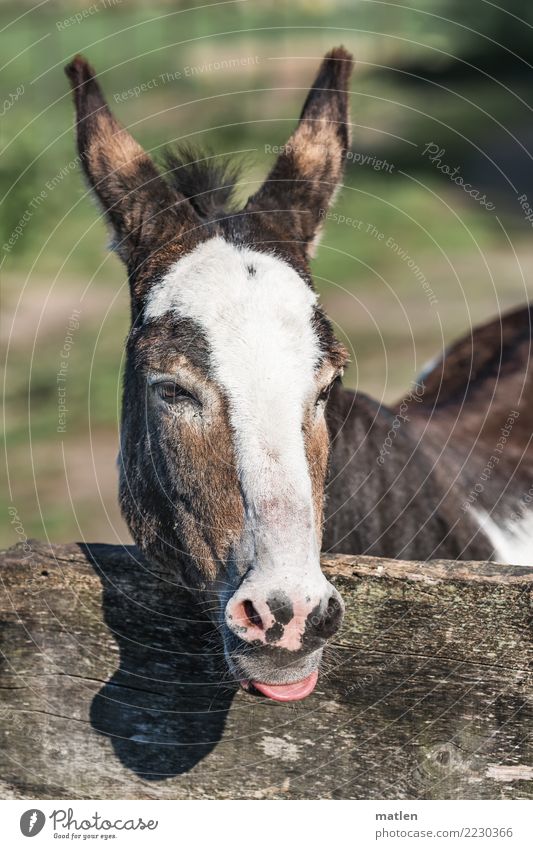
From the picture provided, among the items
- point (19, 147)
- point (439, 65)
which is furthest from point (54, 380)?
point (439, 65)

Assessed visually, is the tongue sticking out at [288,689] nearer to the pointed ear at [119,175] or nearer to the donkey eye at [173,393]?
the donkey eye at [173,393]

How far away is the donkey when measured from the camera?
2494 millimetres

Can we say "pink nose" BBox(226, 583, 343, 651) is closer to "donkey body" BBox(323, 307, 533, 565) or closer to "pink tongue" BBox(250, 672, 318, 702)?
"pink tongue" BBox(250, 672, 318, 702)

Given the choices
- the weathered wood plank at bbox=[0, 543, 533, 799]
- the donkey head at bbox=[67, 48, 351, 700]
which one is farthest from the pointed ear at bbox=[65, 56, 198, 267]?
the weathered wood plank at bbox=[0, 543, 533, 799]

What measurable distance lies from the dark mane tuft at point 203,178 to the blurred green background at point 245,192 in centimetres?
20

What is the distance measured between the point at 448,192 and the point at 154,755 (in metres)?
16.2

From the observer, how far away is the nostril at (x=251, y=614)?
2.44 meters

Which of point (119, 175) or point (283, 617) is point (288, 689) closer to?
point (283, 617)

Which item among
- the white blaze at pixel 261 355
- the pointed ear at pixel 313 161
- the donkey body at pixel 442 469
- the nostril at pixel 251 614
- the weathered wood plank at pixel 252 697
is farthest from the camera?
the donkey body at pixel 442 469

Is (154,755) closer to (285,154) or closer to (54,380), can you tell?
(285,154)

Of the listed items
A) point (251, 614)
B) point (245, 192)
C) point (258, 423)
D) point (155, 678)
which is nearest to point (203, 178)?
point (258, 423)

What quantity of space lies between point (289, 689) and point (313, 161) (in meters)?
1.96

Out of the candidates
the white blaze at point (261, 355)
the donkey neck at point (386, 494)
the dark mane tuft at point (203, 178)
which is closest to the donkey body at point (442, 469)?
the donkey neck at point (386, 494)

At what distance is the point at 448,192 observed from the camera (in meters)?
17.7
